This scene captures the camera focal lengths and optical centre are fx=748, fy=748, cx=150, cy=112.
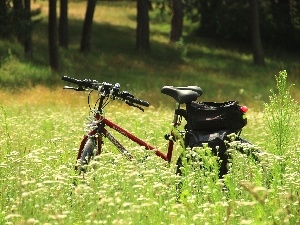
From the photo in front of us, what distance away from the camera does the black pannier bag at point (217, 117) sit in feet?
24.9

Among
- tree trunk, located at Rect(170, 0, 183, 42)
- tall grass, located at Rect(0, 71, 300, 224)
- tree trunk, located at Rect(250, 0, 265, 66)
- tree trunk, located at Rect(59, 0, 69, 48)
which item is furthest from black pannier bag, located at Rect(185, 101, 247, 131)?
tree trunk, located at Rect(170, 0, 183, 42)

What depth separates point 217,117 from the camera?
7.60m

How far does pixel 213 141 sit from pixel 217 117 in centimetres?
25

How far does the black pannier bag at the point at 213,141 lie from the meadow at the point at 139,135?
141mm

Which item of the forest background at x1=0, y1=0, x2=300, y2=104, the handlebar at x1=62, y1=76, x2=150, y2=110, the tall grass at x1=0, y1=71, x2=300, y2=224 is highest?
the handlebar at x1=62, y1=76, x2=150, y2=110

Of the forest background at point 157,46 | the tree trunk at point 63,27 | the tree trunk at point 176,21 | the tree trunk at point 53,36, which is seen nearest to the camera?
the forest background at point 157,46

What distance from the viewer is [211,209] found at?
18.9 ft

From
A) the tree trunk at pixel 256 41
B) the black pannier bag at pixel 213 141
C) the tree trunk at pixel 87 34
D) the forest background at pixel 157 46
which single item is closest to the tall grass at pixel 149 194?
the black pannier bag at pixel 213 141

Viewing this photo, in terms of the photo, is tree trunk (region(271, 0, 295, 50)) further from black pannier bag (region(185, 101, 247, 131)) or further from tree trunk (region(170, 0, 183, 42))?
black pannier bag (region(185, 101, 247, 131))

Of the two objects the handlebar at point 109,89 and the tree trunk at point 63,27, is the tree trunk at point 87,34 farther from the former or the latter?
the handlebar at point 109,89

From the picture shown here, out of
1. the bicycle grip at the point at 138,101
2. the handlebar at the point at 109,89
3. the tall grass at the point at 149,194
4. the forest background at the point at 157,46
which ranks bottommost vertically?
the forest background at the point at 157,46

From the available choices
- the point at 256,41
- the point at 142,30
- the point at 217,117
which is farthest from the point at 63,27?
the point at 217,117

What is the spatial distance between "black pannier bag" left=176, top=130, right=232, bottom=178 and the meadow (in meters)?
0.14

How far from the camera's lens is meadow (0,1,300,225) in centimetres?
571
